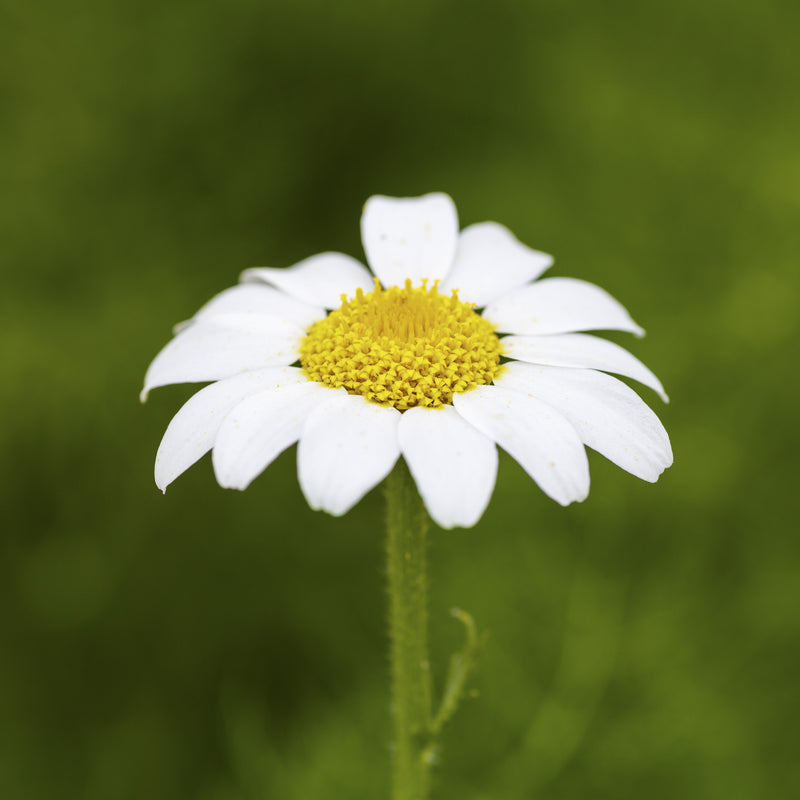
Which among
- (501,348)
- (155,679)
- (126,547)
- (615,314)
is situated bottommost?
(155,679)

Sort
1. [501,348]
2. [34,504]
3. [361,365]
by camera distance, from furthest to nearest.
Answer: [34,504]
[501,348]
[361,365]

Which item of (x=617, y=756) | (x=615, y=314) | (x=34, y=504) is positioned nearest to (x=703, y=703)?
(x=617, y=756)

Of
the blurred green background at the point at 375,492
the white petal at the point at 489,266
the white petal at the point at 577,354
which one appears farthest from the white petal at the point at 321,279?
the blurred green background at the point at 375,492

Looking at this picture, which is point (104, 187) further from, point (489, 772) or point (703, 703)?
point (703, 703)

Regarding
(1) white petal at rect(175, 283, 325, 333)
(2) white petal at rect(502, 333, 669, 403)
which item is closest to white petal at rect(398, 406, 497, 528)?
(2) white petal at rect(502, 333, 669, 403)

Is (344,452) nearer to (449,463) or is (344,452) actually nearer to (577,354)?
(449,463)

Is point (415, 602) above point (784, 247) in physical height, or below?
below

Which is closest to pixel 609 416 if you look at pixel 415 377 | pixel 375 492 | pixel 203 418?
pixel 415 377
